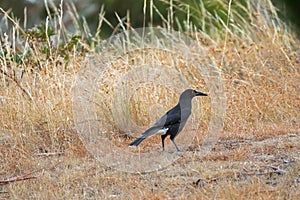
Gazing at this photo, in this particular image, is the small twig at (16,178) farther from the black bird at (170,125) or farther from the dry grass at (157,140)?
the black bird at (170,125)

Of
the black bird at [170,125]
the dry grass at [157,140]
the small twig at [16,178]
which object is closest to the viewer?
the dry grass at [157,140]

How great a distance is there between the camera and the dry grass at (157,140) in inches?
175

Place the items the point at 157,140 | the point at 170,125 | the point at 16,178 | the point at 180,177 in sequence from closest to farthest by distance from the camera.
→ 1. the point at 180,177
2. the point at 16,178
3. the point at 170,125
4. the point at 157,140

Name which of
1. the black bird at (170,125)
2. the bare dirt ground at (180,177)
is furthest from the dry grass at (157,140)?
the black bird at (170,125)

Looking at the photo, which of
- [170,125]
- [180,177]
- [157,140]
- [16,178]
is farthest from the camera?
[157,140]

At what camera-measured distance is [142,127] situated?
6.30 m

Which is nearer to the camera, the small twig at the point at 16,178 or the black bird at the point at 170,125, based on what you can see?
the small twig at the point at 16,178

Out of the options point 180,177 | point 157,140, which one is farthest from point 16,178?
point 157,140

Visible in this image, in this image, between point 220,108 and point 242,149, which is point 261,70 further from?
point 242,149

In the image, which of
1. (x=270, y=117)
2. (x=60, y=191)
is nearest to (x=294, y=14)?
(x=60, y=191)

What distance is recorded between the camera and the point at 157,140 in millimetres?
5984

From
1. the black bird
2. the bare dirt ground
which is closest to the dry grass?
the bare dirt ground

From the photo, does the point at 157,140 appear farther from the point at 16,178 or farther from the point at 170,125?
the point at 16,178

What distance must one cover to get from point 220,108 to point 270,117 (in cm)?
55
